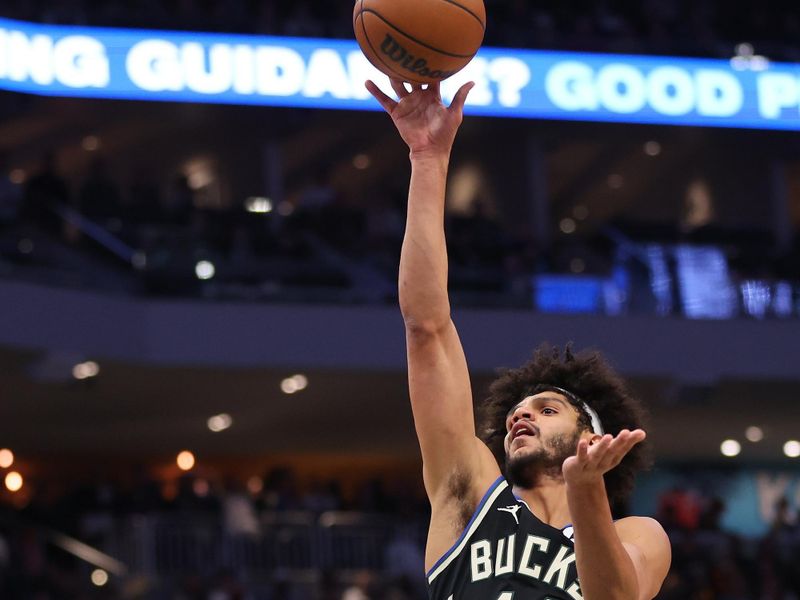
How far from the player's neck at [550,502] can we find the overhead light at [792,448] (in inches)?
709

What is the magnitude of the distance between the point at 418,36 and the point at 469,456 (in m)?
1.16

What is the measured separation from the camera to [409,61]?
13.5 ft

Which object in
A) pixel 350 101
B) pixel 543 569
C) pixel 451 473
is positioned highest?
pixel 350 101

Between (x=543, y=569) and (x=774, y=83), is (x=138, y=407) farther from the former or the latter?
(x=543, y=569)

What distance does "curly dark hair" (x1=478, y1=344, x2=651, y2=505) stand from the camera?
13.7 feet

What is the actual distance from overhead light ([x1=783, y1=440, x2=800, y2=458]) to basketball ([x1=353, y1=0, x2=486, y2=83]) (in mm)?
17855

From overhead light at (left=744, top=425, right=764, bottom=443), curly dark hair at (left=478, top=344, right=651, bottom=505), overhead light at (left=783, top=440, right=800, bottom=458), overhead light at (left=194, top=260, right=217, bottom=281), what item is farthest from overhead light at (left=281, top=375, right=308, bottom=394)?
curly dark hair at (left=478, top=344, right=651, bottom=505)

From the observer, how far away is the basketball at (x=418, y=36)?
411 centimetres

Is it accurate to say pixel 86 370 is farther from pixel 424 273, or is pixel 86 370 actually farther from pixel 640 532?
pixel 640 532

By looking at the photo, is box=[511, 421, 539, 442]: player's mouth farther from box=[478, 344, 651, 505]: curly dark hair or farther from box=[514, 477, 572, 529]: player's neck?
box=[478, 344, 651, 505]: curly dark hair

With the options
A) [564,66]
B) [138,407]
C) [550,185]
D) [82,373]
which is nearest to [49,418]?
[138,407]

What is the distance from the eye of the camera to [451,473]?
3.77m

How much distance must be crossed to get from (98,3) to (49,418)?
4980 millimetres

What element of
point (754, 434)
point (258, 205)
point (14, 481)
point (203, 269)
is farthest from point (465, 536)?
point (14, 481)
